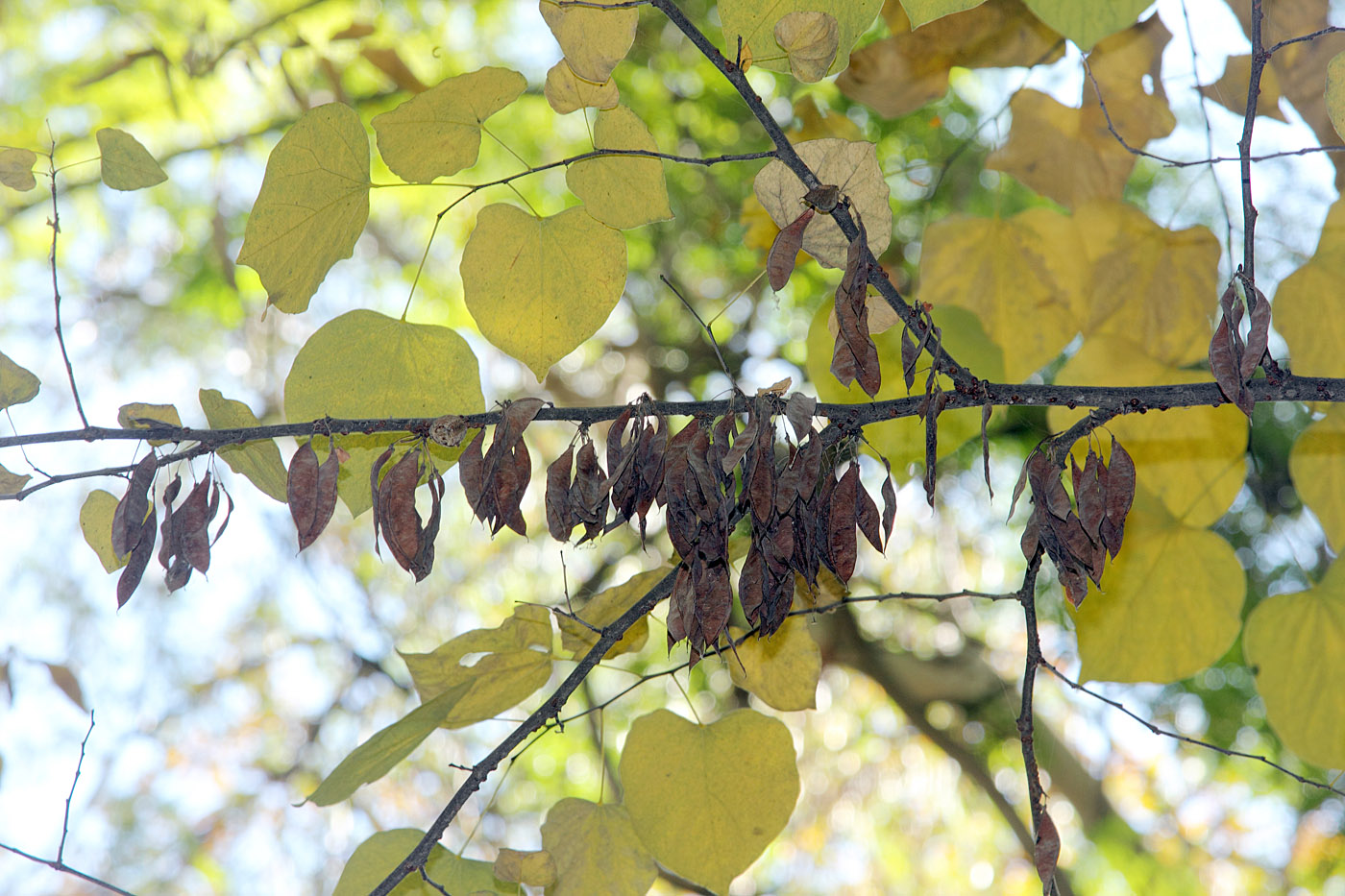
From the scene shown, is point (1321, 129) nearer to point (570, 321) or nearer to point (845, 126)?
point (845, 126)

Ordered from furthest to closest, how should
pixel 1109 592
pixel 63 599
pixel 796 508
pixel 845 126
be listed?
pixel 63 599, pixel 845 126, pixel 1109 592, pixel 796 508

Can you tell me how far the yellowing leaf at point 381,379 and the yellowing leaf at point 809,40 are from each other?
0.42 feet

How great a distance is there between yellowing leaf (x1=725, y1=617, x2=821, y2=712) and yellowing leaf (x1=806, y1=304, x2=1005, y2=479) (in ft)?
0.26

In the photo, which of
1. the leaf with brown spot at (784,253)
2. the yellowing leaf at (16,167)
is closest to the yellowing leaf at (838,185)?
the leaf with brown spot at (784,253)

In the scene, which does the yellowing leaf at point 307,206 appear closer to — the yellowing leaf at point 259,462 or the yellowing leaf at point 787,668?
the yellowing leaf at point 259,462

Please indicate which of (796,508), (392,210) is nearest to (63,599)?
(392,210)

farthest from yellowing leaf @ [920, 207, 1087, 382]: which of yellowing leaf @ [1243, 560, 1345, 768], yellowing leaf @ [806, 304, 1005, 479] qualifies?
yellowing leaf @ [1243, 560, 1345, 768]

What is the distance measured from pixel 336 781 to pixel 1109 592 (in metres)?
0.28

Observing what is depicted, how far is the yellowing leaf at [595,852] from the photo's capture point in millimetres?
297

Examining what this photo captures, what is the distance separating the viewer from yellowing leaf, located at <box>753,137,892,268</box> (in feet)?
0.73

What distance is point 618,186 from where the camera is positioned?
0.87ft

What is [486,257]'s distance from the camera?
28 cm

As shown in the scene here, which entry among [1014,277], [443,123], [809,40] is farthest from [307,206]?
[1014,277]

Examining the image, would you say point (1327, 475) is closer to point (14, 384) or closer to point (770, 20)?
point (770, 20)
